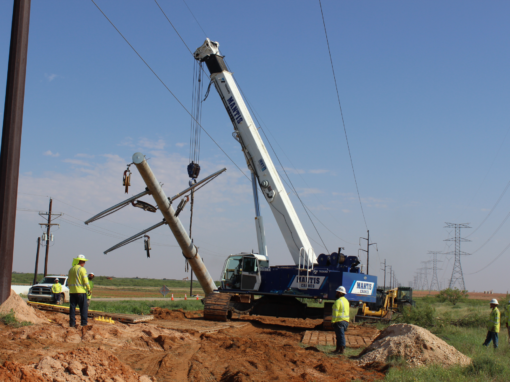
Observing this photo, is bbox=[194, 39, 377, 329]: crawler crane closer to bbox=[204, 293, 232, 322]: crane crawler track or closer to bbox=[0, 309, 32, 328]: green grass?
bbox=[204, 293, 232, 322]: crane crawler track

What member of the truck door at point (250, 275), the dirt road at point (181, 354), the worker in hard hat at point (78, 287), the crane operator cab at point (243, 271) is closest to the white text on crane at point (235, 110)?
the crane operator cab at point (243, 271)

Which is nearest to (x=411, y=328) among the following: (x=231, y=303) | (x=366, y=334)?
(x=366, y=334)

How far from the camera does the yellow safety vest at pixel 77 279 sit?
1046cm

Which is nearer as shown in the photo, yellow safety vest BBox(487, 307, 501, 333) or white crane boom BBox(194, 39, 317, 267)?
yellow safety vest BBox(487, 307, 501, 333)

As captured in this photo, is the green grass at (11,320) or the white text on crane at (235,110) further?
the white text on crane at (235,110)

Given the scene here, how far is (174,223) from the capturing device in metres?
18.5

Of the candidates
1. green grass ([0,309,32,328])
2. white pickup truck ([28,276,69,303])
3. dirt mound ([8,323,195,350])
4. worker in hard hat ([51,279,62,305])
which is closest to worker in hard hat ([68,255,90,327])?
dirt mound ([8,323,195,350])

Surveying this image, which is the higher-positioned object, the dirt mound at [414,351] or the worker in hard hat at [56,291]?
the dirt mound at [414,351]

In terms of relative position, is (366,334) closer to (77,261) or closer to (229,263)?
(229,263)

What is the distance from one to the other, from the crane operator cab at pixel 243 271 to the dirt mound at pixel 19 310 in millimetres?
8607

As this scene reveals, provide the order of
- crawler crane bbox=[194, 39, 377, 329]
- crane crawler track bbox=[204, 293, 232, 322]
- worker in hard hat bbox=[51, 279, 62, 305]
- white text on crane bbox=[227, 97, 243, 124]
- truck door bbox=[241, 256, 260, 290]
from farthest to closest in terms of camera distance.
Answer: worker in hard hat bbox=[51, 279, 62, 305] < white text on crane bbox=[227, 97, 243, 124] < truck door bbox=[241, 256, 260, 290] < crane crawler track bbox=[204, 293, 232, 322] < crawler crane bbox=[194, 39, 377, 329]

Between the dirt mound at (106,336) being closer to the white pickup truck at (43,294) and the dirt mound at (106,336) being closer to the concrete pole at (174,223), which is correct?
the concrete pole at (174,223)

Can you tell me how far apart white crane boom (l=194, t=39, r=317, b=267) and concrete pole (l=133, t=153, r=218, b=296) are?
3.20 metres

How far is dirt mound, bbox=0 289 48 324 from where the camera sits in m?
9.92
